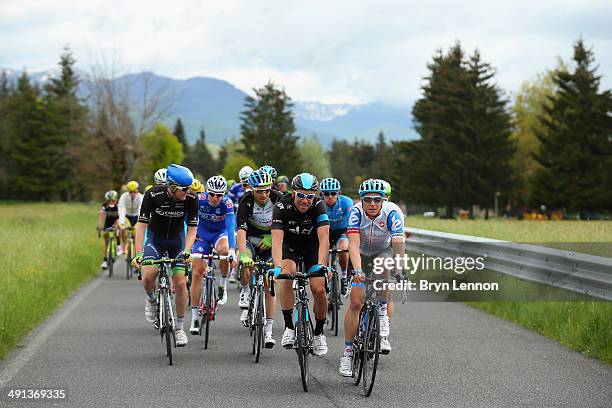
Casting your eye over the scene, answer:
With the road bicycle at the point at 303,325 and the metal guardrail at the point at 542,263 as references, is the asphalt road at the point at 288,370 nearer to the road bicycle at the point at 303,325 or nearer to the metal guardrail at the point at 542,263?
the road bicycle at the point at 303,325

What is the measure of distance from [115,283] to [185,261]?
9186 millimetres

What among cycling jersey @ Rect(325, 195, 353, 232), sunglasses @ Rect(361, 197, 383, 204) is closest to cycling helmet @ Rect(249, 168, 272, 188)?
cycling jersey @ Rect(325, 195, 353, 232)

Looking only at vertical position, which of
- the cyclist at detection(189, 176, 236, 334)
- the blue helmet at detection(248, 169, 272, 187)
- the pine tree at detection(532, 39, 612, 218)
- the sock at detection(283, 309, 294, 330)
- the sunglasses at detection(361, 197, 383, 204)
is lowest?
the sock at detection(283, 309, 294, 330)

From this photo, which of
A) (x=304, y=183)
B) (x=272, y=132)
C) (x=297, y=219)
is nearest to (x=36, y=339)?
(x=297, y=219)

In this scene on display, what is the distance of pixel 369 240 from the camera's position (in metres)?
9.09

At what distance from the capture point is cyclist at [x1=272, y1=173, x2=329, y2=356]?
8703 mm

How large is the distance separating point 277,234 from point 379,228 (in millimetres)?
1009

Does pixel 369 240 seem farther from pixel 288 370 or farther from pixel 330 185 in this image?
pixel 288 370

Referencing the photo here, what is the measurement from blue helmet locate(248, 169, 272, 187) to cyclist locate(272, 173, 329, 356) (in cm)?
122

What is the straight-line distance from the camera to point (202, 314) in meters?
11.1

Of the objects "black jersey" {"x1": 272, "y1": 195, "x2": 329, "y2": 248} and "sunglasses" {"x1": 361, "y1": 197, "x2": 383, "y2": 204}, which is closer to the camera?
"sunglasses" {"x1": 361, "y1": 197, "x2": 383, "y2": 204}

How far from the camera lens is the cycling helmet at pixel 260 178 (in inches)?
407

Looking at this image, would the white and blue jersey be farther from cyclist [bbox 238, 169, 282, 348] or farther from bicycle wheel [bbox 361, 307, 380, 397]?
bicycle wheel [bbox 361, 307, 380, 397]

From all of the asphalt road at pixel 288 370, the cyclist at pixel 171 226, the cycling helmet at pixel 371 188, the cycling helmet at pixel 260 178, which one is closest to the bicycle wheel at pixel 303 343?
the asphalt road at pixel 288 370
